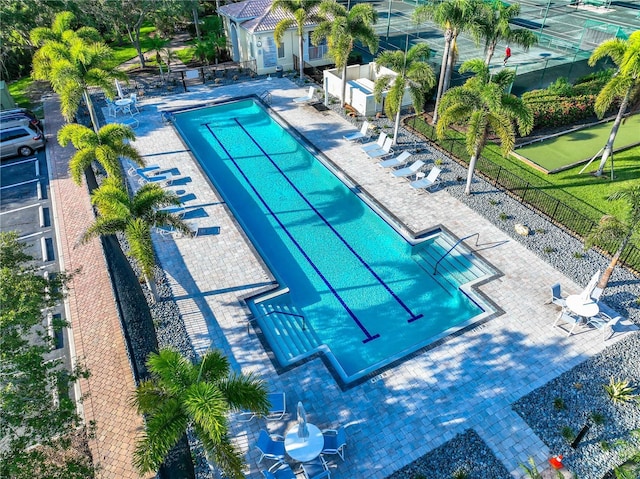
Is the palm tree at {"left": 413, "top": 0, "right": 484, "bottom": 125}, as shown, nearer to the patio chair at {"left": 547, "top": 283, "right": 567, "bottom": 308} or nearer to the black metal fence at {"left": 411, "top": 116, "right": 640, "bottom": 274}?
the black metal fence at {"left": 411, "top": 116, "right": 640, "bottom": 274}

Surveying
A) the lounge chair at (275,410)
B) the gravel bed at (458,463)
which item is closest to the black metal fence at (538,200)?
the gravel bed at (458,463)

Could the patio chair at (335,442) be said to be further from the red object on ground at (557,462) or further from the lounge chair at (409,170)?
the lounge chair at (409,170)

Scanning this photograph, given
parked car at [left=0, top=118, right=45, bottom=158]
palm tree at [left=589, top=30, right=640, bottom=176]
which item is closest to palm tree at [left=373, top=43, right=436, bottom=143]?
palm tree at [left=589, top=30, right=640, bottom=176]

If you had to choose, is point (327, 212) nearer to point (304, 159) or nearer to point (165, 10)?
point (304, 159)

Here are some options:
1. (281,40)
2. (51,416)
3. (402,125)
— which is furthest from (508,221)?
(281,40)

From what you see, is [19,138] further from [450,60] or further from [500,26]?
[500,26]

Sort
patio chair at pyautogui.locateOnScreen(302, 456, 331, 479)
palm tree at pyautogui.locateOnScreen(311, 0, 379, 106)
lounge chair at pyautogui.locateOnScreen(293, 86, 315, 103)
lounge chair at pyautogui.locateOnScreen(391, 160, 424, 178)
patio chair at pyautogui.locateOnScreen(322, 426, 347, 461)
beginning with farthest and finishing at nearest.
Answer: lounge chair at pyautogui.locateOnScreen(293, 86, 315, 103)
palm tree at pyautogui.locateOnScreen(311, 0, 379, 106)
lounge chair at pyautogui.locateOnScreen(391, 160, 424, 178)
patio chair at pyautogui.locateOnScreen(322, 426, 347, 461)
patio chair at pyautogui.locateOnScreen(302, 456, 331, 479)
